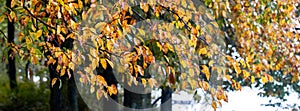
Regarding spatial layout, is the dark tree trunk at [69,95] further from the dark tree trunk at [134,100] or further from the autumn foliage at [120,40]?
the autumn foliage at [120,40]

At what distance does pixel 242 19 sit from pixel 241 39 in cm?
26

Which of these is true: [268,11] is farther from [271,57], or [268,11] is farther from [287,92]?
[287,92]

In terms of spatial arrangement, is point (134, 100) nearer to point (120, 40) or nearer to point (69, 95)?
point (69, 95)

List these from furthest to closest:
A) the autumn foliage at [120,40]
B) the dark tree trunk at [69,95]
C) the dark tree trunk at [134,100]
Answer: the dark tree trunk at [134,100], the dark tree trunk at [69,95], the autumn foliage at [120,40]

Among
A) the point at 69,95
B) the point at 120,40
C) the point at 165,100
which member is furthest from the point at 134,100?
Result: the point at 120,40

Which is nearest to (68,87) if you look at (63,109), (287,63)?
(63,109)

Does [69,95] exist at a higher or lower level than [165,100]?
higher

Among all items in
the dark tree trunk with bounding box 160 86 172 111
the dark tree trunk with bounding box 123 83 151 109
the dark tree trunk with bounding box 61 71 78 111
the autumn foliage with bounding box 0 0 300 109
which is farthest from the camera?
the dark tree trunk with bounding box 160 86 172 111

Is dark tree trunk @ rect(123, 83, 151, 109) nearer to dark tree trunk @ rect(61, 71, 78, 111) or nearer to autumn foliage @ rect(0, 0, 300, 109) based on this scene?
dark tree trunk @ rect(61, 71, 78, 111)

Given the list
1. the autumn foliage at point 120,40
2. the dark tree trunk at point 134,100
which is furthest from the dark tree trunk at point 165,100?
the autumn foliage at point 120,40

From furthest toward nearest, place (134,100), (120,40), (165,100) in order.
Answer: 1. (165,100)
2. (134,100)
3. (120,40)

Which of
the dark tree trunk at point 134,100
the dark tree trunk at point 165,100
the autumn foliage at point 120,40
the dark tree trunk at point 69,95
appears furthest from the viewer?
the dark tree trunk at point 165,100

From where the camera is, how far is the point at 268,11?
3947mm

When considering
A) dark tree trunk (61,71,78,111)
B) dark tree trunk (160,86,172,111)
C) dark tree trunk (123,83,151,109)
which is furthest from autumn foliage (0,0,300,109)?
dark tree trunk (160,86,172,111)
